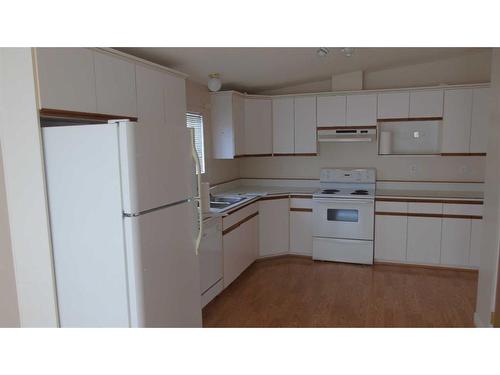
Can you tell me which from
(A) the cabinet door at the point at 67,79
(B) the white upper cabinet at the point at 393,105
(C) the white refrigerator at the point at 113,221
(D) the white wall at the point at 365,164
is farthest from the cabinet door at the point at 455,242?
(A) the cabinet door at the point at 67,79

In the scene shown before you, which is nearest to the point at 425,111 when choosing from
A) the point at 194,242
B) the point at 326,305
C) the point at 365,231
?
the point at 365,231

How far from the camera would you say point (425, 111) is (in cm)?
423

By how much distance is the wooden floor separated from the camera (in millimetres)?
3010

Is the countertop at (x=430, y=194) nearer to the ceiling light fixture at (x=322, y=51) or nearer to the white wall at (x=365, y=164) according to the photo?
the white wall at (x=365, y=164)

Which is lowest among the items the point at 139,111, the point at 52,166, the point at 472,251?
the point at 472,251

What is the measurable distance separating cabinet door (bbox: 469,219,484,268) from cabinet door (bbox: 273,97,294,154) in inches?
90.6

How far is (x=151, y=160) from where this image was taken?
197cm

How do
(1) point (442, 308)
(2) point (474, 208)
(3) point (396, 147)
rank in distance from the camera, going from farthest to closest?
(3) point (396, 147) → (2) point (474, 208) → (1) point (442, 308)

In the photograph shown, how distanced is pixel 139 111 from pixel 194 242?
1.06 metres

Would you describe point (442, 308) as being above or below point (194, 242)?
below

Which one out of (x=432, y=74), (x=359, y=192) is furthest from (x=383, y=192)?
(x=432, y=74)

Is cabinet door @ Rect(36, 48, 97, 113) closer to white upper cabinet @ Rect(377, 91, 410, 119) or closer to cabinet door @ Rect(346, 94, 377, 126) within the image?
cabinet door @ Rect(346, 94, 377, 126)

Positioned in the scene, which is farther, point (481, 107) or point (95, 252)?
point (481, 107)
